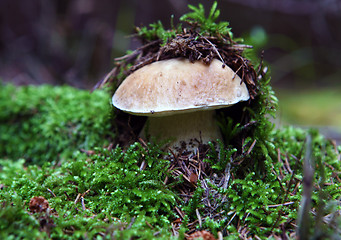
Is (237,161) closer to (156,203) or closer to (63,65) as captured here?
(156,203)

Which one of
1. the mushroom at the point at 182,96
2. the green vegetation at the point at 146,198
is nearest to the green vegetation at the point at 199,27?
the mushroom at the point at 182,96

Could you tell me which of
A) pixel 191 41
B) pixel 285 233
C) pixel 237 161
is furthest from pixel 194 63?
pixel 285 233

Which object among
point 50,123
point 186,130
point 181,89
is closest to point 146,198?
point 186,130

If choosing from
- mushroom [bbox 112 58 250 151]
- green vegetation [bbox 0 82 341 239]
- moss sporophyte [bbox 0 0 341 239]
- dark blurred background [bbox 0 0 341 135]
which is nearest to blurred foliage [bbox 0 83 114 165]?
moss sporophyte [bbox 0 0 341 239]

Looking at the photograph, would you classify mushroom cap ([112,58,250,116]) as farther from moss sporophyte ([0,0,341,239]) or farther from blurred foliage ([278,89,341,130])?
blurred foliage ([278,89,341,130])

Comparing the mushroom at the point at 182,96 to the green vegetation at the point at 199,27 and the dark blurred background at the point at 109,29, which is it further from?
the dark blurred background at the point at 109,29

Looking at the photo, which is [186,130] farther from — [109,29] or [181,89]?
[109,29]
